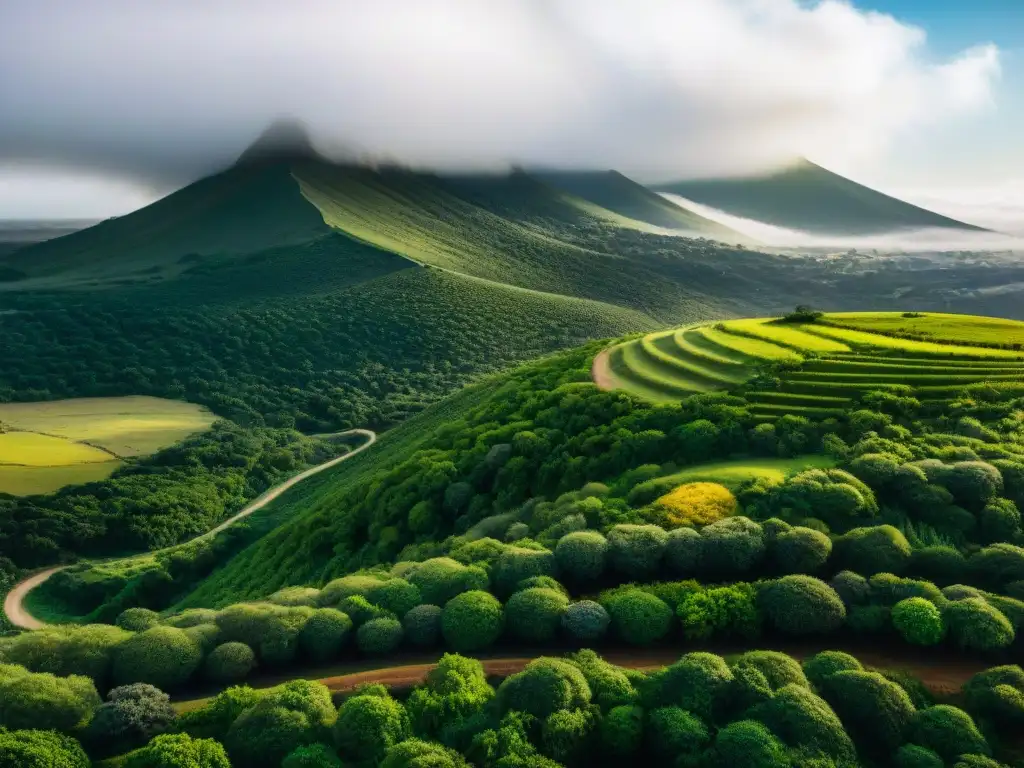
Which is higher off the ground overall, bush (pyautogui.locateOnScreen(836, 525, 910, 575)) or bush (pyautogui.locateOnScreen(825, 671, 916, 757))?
bush (pyautogui.locateOnScreen(836, 525, 910, 575))

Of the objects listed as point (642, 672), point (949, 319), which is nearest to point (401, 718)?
point (642, 672)

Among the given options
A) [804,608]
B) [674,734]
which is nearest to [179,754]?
[674,734]

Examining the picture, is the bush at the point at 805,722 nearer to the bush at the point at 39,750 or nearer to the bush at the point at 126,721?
the bush at the point at 126,721

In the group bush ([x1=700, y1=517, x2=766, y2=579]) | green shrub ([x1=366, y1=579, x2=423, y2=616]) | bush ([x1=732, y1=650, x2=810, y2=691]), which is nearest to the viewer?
bush ([x1=732, y1=650, x2=810, y2=691])

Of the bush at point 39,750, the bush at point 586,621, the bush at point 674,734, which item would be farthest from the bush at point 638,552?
the bush at point 39,750

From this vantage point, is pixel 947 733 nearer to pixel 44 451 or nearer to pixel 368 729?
pixel 368 729

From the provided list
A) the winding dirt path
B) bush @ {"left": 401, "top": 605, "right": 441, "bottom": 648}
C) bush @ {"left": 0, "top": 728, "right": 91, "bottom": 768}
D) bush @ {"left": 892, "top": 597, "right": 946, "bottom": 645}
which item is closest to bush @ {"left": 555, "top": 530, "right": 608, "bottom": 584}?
bush @ {"left": 401, "top": 605, "right": 441, "bottom": 648}

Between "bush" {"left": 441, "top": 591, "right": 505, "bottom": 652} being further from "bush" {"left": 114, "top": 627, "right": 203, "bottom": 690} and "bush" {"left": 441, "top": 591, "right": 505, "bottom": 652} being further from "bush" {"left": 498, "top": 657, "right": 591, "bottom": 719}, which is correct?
"bush" {"left": 114, "top": 627, "right": 203, "bottom": 690}

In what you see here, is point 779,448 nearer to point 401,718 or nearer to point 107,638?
point 401,718
